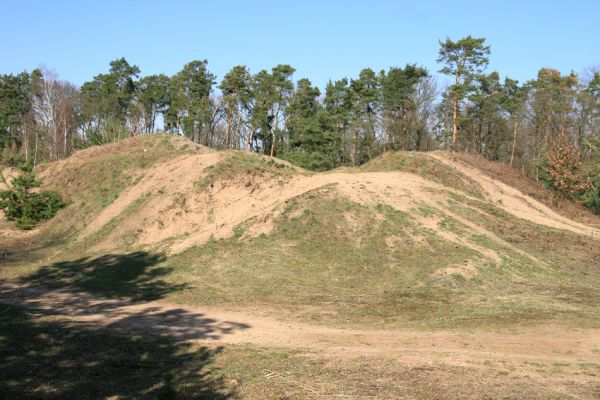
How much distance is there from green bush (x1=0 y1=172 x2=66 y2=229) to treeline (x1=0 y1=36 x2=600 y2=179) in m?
12.8

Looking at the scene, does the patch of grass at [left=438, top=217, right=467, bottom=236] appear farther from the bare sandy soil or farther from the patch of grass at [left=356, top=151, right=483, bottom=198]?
the patch of grass at [left=356, top=151, right=483, bottom=198]

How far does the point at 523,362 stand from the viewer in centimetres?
882

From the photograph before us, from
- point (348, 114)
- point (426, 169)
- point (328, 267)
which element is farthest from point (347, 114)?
point (328, 267)

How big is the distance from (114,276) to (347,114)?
33.9 m

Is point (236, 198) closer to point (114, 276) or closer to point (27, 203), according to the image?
point (114, 276)

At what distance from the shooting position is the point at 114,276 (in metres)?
17.2

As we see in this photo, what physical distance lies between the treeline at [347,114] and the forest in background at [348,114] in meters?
0.11

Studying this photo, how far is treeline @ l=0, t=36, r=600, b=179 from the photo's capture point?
143 ft

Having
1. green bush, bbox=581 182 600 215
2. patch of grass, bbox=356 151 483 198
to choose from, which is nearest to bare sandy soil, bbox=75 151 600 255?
patch of grass, bbox=356 151 483 198

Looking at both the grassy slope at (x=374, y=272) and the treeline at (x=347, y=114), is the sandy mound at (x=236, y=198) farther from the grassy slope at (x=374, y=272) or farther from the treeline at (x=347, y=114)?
the treeline at (x=347, y=114)

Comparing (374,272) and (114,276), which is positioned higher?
(374,272)

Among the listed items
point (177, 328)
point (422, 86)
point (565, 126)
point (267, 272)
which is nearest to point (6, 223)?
point (267, 272)

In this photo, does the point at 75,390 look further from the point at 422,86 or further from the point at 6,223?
the point at 422,86

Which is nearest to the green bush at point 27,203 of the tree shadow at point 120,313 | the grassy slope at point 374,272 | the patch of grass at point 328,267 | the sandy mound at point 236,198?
the sandy mound at point 236,198
